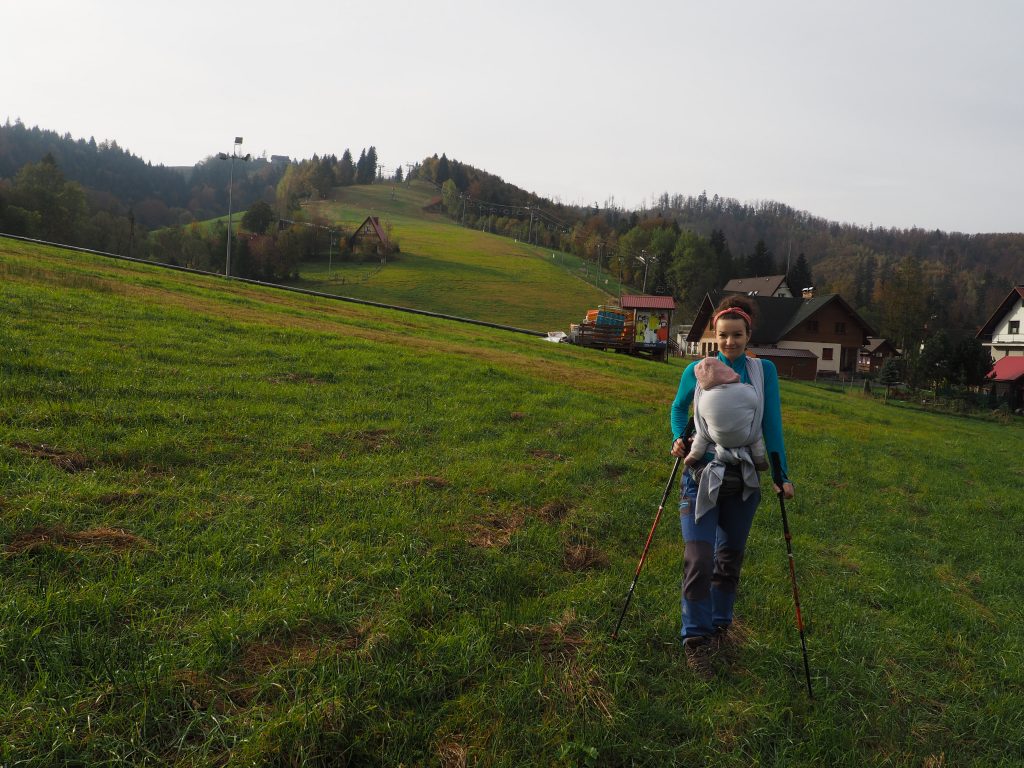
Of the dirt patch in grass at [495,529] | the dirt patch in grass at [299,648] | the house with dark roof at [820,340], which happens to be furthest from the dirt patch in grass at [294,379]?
the house with dark roof at [820,340]


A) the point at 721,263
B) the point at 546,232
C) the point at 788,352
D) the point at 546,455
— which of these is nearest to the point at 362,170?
the point at 546,232

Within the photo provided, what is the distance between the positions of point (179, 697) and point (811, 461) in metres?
10.8

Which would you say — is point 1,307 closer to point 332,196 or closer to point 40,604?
point 40,604

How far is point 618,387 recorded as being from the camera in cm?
1666

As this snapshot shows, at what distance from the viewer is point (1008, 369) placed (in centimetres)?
4812

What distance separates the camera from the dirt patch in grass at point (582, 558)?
5.10 meters

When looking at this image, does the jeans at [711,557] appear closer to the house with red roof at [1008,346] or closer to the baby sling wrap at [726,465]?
the baby sling wrap at [726,465]

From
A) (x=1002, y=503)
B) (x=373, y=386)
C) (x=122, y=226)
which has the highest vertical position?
(x=122, y=226)

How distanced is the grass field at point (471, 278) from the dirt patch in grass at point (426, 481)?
4824cm

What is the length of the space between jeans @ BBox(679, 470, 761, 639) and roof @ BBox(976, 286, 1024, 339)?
200 feet

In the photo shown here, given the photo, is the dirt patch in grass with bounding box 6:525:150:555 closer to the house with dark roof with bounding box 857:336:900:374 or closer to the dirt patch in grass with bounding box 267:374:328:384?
the dirt patch in grass with bounding box 267:374:328:384

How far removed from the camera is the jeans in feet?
12.8

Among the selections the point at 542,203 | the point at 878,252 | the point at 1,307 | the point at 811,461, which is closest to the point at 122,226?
the point at 1,307

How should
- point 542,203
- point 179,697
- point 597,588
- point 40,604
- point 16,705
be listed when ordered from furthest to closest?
point 542,203 → point 597,588 → point 40,604 → point 179,697 → point 16,705
